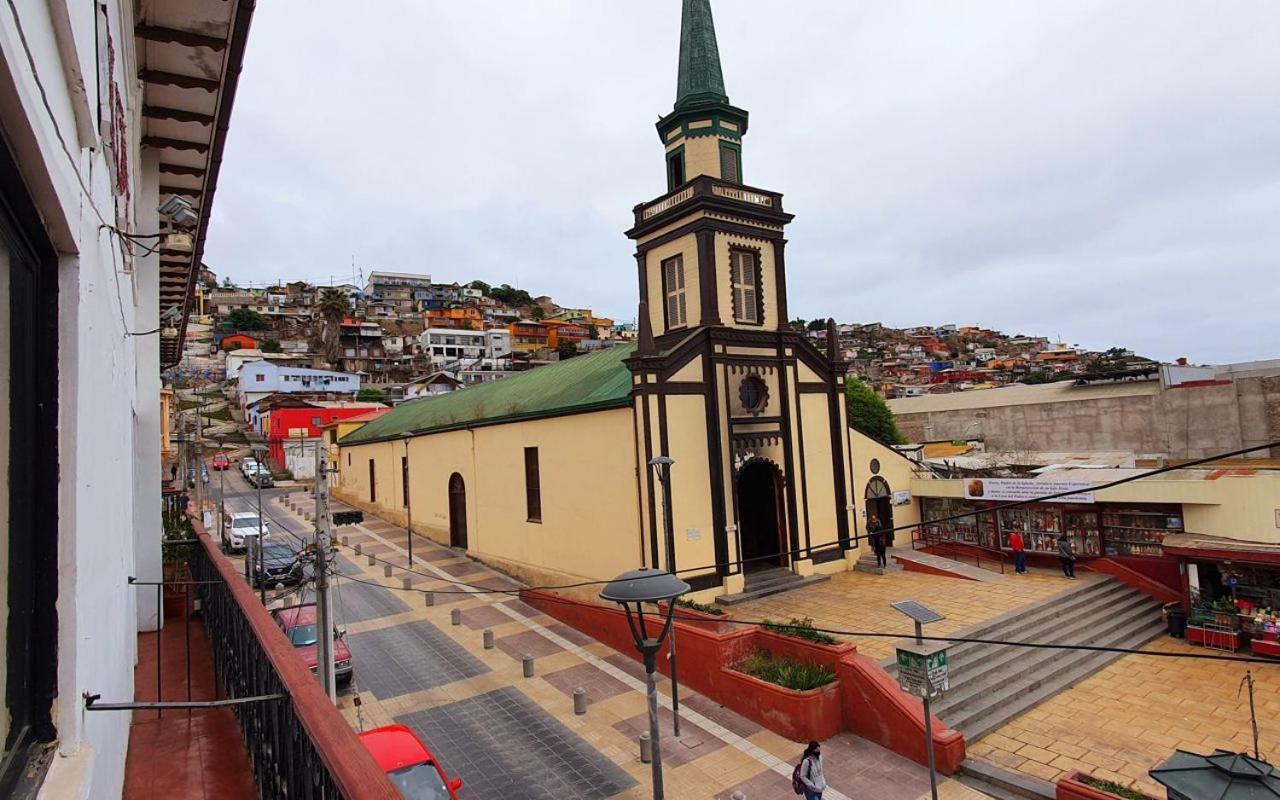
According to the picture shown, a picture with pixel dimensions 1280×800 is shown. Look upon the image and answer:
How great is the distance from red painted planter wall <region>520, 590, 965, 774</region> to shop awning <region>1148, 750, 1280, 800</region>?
137 inches

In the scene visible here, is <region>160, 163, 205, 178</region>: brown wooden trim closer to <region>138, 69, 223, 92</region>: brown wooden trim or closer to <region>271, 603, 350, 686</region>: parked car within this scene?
<region>138, 69, 223, 92</region>: brown wooden trim

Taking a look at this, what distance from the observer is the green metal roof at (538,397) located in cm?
1895

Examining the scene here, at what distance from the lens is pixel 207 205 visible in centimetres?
899

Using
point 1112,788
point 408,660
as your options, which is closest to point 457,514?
point 408,660

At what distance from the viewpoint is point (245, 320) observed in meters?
101

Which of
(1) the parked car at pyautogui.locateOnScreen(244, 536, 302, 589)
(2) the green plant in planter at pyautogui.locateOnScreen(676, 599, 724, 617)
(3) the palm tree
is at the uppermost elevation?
(3) the palm tree

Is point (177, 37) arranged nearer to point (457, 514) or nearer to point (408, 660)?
point (408, 660)

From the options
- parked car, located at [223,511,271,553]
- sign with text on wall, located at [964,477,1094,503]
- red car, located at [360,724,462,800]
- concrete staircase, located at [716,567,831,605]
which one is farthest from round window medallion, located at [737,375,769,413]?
parked car, located at [223,511,271,553]

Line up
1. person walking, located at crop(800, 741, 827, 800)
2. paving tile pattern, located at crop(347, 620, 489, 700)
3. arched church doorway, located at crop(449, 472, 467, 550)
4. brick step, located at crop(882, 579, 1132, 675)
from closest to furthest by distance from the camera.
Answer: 1. person walking, located at crop(800, 741, 827, 800)
2. brick step, located at crop(882, 579, 1132, 675)
3. paving tile pattern, located at crop(347, 620, 489, 700)
4. arched church doorway, located at crop(449, 472, 467, 550)

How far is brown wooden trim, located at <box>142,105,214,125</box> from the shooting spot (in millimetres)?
6703

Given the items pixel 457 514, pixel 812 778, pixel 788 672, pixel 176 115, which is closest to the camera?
pixel 176 115

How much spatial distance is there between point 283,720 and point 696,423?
1491 centimetres

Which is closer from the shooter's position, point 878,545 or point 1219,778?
point 1219,778

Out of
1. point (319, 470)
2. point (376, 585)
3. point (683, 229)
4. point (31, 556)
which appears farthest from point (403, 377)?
point (31, 556)
